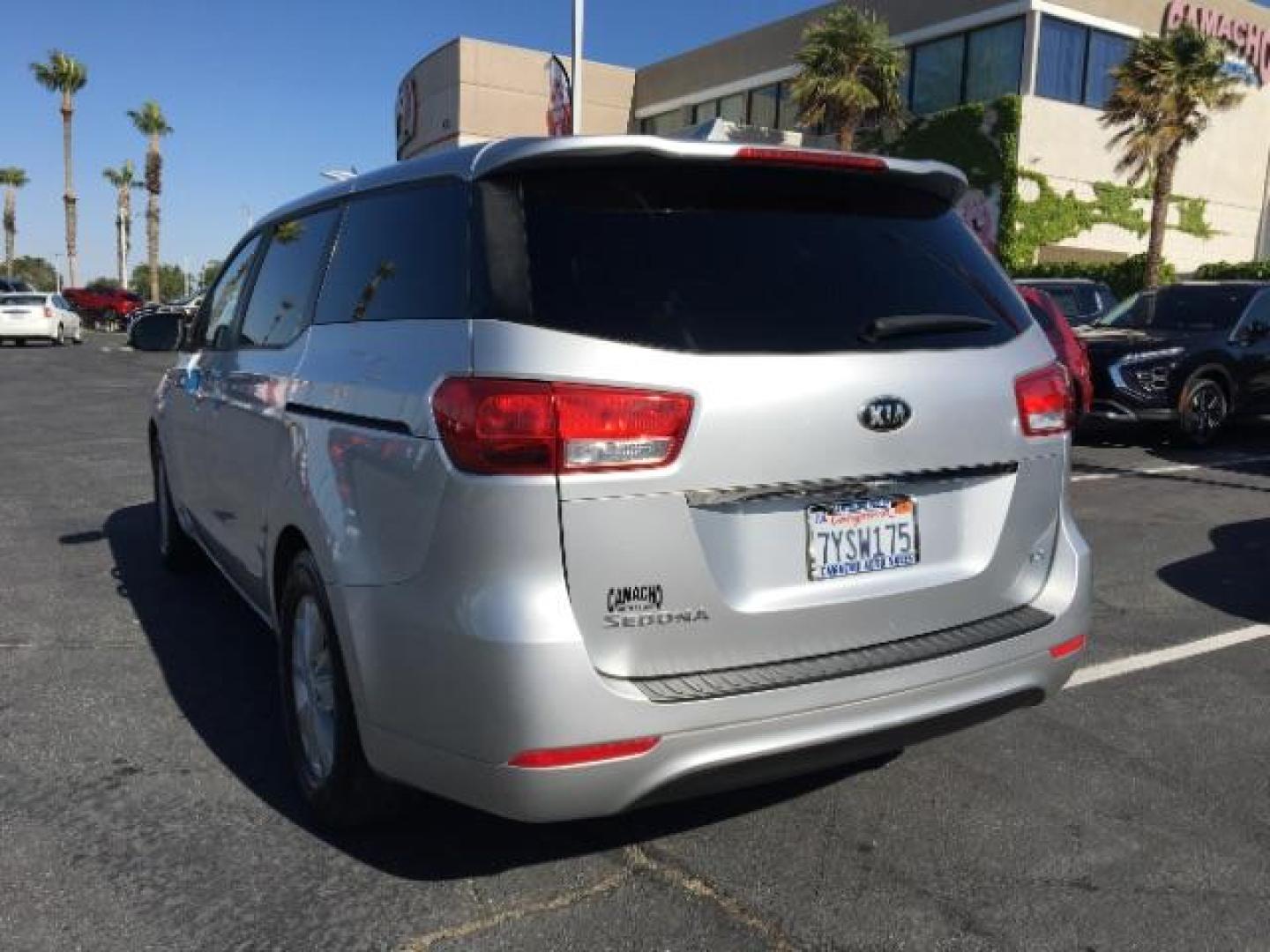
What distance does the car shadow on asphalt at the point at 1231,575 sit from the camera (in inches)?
213

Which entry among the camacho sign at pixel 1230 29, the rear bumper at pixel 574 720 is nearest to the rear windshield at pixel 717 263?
the rear bumper at pixel 574 720

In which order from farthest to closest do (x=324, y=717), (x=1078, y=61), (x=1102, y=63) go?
(x=1102, y=63)
(x=1078, y=61)
(x=324, y=717)

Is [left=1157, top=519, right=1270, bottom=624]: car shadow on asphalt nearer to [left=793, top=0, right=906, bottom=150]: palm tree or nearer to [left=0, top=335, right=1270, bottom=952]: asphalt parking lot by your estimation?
[left=0, top=335, right=1270, bottom=952]: asphalt parking lot

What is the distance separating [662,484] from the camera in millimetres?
2375

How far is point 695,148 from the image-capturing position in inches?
103

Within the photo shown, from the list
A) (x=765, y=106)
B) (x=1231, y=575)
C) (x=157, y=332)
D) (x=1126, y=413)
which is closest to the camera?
(x=157, y=332)

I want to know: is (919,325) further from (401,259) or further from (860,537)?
(401,259)

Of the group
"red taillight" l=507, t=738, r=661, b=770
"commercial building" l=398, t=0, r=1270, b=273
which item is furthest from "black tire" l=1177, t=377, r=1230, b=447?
"commercial building" l=398, t=0, r=1270, b=273

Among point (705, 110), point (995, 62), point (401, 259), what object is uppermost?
point (705, 110)

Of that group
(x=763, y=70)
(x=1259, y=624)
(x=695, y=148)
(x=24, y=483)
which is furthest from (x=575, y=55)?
(x=763, y=70)

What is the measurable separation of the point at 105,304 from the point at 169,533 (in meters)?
45.9

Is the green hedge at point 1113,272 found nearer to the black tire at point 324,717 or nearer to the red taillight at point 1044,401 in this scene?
the red taillight at point 1044,401

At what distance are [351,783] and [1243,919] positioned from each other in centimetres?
224

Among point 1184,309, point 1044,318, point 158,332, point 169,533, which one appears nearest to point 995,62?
point 1184,309
